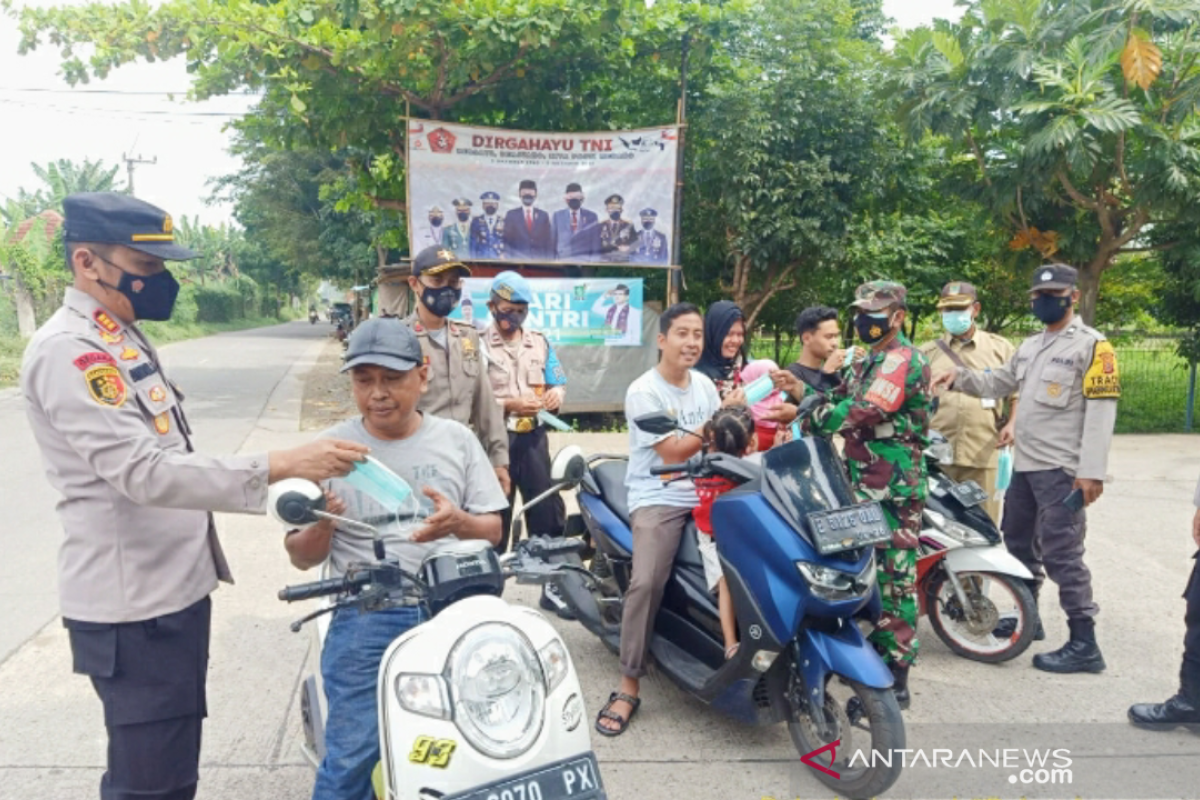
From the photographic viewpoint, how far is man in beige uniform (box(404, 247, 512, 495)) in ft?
13.2

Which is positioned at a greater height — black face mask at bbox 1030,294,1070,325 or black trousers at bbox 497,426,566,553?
black face mask at bbox 1030,294,1070,325

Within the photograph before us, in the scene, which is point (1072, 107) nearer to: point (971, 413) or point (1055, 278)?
point (971, 413)

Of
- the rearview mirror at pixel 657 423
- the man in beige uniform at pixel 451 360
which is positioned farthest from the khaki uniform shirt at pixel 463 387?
the rearview mirror at pixel 657 423

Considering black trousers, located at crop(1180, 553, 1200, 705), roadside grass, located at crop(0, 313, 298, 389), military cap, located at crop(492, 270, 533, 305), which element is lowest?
roadside grass, located at crop(0, 313, 298, 389)

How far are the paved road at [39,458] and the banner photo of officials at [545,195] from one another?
330 cm

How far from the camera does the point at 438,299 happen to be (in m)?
4.06

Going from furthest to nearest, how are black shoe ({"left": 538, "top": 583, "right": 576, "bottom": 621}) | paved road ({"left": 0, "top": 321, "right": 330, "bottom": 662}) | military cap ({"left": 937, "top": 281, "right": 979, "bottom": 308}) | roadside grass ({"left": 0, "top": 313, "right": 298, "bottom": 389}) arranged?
roadside grass ({"left": 0, "top": 313, "right": 298, "bottom": 389}), paved road ({"left": 0, "top": 321, "right": 330, "bottom": 662}), military cap ({"left": 937, "top": 281, "right": 979, "bottom": 308}), black shoe ({"left": 538, "top": 583, "right": 576, "bottom": 621})

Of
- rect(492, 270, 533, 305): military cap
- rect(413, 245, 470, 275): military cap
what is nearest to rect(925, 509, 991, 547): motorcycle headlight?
rect(492, 270, 533, 305): military cap

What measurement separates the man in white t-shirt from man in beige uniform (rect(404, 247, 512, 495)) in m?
0.84

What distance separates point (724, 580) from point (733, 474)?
0.40 meters

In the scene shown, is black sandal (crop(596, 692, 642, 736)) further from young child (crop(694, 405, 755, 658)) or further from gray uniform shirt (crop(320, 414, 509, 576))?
gray uniform shirt (crop(320, 414, 509, 576))

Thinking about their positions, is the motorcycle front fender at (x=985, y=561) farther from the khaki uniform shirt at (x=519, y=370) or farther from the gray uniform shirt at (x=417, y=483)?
the gray uniform shirt at (x=417, y=483)

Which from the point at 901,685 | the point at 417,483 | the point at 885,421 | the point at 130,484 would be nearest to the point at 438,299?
the point at 417,483

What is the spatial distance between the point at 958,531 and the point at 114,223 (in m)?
3.53
